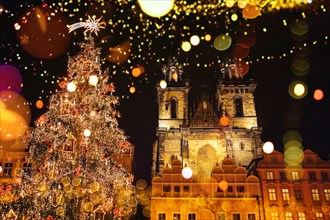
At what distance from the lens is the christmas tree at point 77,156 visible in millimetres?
13773

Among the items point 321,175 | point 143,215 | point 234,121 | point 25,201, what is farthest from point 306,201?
point 25,201

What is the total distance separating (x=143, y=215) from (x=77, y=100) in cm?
1589

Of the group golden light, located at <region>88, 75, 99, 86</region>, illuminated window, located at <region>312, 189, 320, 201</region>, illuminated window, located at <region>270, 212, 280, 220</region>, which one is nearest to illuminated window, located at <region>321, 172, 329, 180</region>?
illuminated window, located at <region>312, 189, 320, 201</region>

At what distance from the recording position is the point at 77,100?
15703mm

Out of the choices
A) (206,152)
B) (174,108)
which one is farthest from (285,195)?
(174,108)

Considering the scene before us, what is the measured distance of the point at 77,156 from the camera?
14719 millimetres

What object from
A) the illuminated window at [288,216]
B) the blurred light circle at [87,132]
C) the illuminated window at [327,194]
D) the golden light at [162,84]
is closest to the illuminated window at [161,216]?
the illuminated window at [288,216]

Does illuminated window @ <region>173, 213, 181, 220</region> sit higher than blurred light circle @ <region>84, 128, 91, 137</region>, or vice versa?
blurred light circle @ <region>84, 128, 91, 137</region>

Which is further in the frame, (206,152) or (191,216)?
(206,152)

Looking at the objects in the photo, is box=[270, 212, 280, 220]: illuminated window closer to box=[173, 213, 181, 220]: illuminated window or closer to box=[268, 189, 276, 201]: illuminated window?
box=[268, 189, 276, 201]: illuminated window

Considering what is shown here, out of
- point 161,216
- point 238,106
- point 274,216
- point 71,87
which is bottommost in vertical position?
point 161,216

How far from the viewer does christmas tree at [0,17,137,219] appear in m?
13.8

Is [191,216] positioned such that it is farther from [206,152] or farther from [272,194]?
[206,152]

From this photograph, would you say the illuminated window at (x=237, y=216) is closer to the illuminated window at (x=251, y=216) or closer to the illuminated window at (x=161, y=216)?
the illuminated window at (x=251, y=216)
